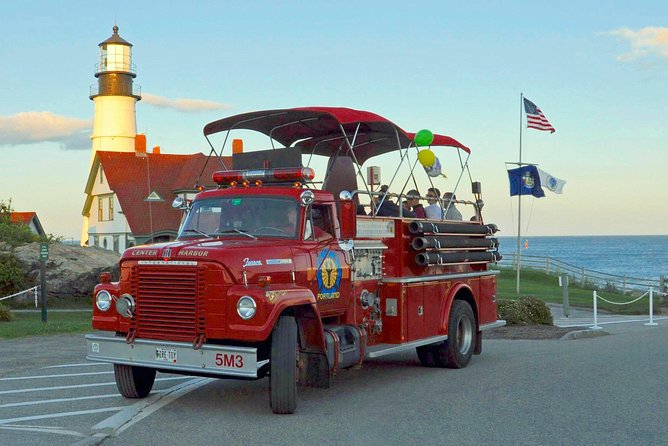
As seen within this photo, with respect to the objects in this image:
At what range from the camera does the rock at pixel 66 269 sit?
29.5 m

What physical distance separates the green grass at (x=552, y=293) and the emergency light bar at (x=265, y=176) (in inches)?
794

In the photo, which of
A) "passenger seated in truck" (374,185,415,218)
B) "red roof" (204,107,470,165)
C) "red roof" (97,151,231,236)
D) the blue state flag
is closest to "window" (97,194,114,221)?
"red roof" (97,151,231,236)

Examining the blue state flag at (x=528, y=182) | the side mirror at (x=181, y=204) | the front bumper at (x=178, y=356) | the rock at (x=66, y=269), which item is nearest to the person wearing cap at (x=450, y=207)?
the side mirror at (x=181, y=204)

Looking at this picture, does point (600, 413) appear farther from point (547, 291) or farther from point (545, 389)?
point (547, 291)

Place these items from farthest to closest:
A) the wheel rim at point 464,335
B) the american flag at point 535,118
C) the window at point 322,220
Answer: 1. the american flag at point 535,118
2. the wheel rim at point 464,335
3. the window at point 322,220

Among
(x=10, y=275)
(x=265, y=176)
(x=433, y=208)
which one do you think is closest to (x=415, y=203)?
(x=433, y=208)

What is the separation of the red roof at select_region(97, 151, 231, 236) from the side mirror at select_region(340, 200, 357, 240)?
3961cm

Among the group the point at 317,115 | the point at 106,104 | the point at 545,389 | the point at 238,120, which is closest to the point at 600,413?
the point at 545,389

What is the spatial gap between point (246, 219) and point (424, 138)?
347cm

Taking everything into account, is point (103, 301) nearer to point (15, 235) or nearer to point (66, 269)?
point (66, 269)

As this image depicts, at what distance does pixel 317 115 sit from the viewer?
12.0 metres

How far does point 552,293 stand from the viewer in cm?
3581

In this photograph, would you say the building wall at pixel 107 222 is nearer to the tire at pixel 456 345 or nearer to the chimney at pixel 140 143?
the chimney at pixel 140 143

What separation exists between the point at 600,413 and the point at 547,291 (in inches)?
1109
